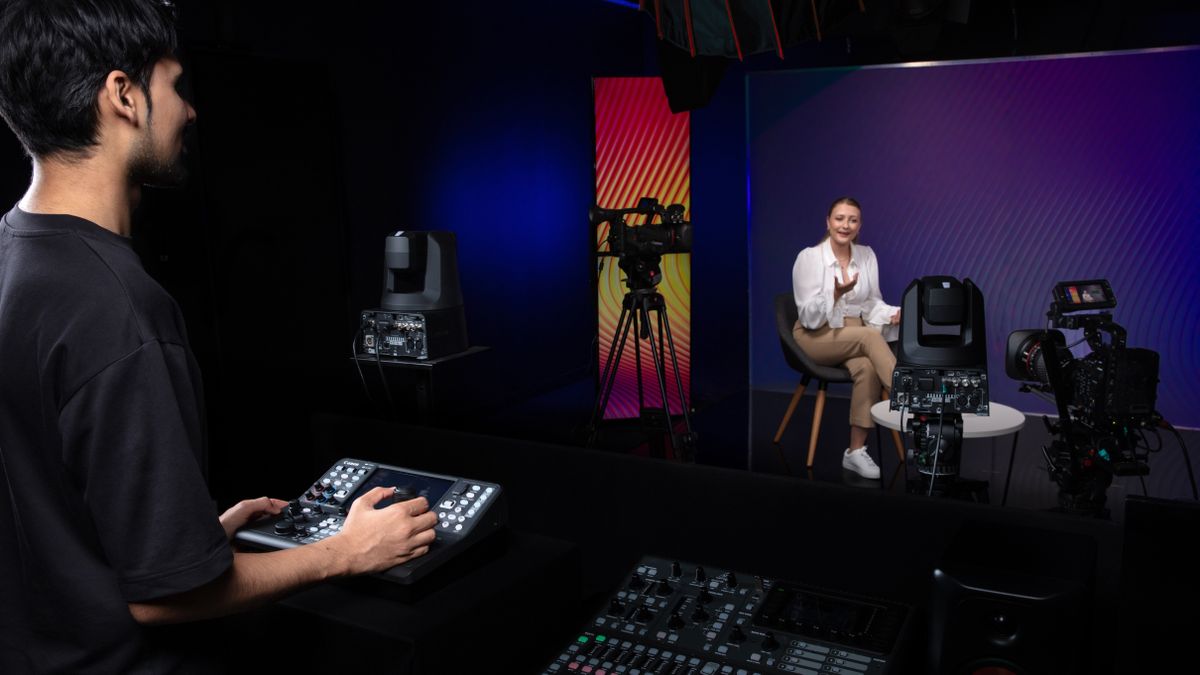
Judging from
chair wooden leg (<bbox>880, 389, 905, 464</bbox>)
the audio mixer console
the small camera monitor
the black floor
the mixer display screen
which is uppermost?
the small camera monitor

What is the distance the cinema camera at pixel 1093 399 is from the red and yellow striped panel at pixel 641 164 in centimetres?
293

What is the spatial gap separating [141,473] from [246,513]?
55cm

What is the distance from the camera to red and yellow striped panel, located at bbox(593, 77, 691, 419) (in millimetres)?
5547

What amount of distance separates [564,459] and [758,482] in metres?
0.41

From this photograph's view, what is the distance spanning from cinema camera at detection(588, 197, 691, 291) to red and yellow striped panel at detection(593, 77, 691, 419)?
58.0 inches

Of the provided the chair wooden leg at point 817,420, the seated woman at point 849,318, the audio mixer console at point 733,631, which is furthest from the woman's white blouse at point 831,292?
the audio mixer console at point 733,631

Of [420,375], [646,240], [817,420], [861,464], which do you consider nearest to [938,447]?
[420,375]

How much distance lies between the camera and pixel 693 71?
128 inches

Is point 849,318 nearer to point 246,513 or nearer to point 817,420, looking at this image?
point 817,420

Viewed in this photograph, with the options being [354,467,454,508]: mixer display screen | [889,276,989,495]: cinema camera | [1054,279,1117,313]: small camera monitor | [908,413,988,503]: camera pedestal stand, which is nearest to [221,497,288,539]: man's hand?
[354,467,454,508]: mixer display screen

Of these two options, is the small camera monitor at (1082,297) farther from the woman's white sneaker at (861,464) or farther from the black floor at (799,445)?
the woman's white sneaker at (861,464)

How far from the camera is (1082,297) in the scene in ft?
9.71

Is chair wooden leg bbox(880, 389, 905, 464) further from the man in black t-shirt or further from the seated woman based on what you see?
the man in black t-shirt

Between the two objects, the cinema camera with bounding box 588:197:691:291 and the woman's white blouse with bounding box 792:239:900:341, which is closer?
the cinema camera with bounding box 588:197:691:291
